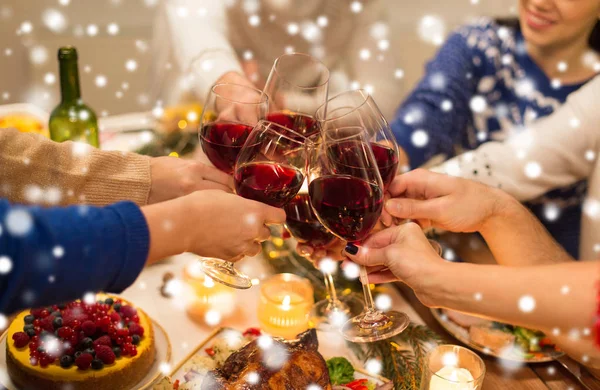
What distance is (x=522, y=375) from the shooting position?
125cm

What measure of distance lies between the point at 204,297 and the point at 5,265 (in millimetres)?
619

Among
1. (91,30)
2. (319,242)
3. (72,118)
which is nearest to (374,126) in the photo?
(319,242)

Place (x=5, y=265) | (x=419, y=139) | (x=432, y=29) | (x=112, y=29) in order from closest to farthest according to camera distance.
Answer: (x=5, y=265) < (x=419, y=139) < (x=112, y=29) < (x=432, y=29)

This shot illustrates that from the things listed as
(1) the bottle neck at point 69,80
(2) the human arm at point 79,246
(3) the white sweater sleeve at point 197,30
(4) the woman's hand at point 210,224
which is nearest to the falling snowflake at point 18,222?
(2) the human arm at point 79,246

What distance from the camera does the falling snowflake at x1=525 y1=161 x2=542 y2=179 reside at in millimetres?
1709

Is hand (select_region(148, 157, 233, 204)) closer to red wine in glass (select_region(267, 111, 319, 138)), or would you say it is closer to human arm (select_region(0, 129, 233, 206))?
human arm (select_region(0, 129, 233, 206))

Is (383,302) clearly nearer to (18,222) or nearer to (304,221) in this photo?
(304,221)

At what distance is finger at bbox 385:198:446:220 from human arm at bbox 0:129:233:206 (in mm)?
372

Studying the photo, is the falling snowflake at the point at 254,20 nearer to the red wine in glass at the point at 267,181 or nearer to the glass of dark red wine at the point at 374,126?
the glass of dark red wine at the point at 374,126

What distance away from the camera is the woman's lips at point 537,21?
189 cm

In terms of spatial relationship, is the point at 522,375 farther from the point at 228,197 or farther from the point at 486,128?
the point at 486,128

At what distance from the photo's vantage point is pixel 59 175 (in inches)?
52.0

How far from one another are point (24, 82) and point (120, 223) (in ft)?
9.25

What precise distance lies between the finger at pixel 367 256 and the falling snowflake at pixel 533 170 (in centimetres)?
76
